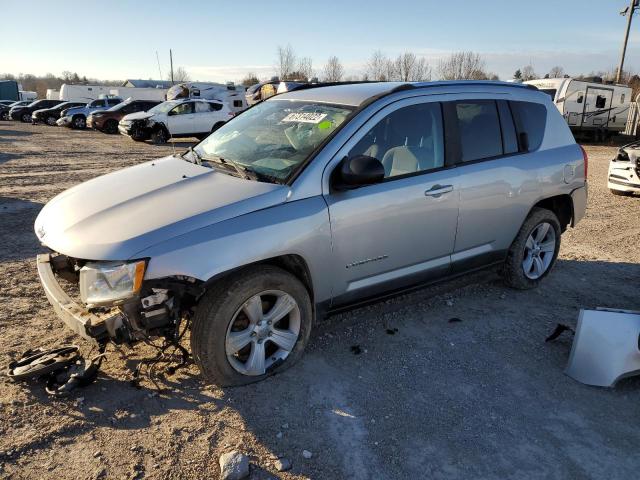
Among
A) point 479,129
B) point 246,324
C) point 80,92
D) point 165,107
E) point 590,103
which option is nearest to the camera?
point 246,324

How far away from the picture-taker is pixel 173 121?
18.7m

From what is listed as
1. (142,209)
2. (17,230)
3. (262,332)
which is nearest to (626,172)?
(262,332)

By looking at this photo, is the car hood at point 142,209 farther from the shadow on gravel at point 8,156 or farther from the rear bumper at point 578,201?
the shadow on gravel at point 8,156

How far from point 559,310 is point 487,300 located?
638mm

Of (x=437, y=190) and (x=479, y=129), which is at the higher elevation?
(x=479, y=129)

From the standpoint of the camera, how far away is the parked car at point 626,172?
31.7 feet

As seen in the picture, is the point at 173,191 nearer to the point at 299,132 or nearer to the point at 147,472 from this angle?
the point at 299,132

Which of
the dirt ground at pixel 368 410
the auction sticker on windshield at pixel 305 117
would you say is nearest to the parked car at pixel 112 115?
the dirt ground at pixel 368 410

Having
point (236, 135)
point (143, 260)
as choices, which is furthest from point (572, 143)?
point (143, 260)

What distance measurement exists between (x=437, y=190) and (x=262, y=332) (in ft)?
5.64

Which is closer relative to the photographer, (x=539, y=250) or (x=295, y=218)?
(x=295, y=218)

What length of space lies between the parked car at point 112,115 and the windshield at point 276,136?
832 inches

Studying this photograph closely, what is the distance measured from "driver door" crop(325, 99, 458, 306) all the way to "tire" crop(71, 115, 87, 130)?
2755 centimetres

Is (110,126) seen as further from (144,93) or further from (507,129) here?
(507,129)
